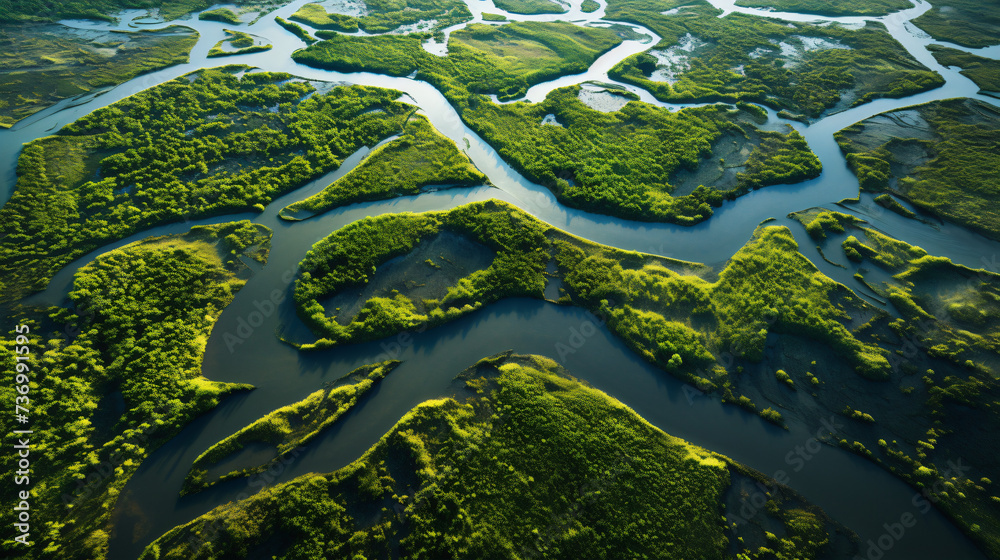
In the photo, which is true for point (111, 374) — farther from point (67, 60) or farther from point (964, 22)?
point (964, 22)

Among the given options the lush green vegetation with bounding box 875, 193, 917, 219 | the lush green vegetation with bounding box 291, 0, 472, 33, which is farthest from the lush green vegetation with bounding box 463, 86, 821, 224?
the lush green vegetation with bounding box 291, 0, 472, 33

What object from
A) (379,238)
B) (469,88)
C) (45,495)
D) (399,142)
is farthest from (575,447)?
(469,88)

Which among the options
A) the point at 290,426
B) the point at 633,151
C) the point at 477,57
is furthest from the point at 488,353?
the point at 477,57

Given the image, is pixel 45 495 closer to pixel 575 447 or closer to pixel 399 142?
pixel 575 447

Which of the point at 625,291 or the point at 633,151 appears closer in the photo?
the point at 625,291

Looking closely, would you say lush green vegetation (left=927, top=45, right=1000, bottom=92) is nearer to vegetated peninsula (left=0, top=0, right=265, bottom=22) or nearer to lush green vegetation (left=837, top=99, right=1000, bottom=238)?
lush green vegetation (left=837, top=99, right=1000, bottom=238)
